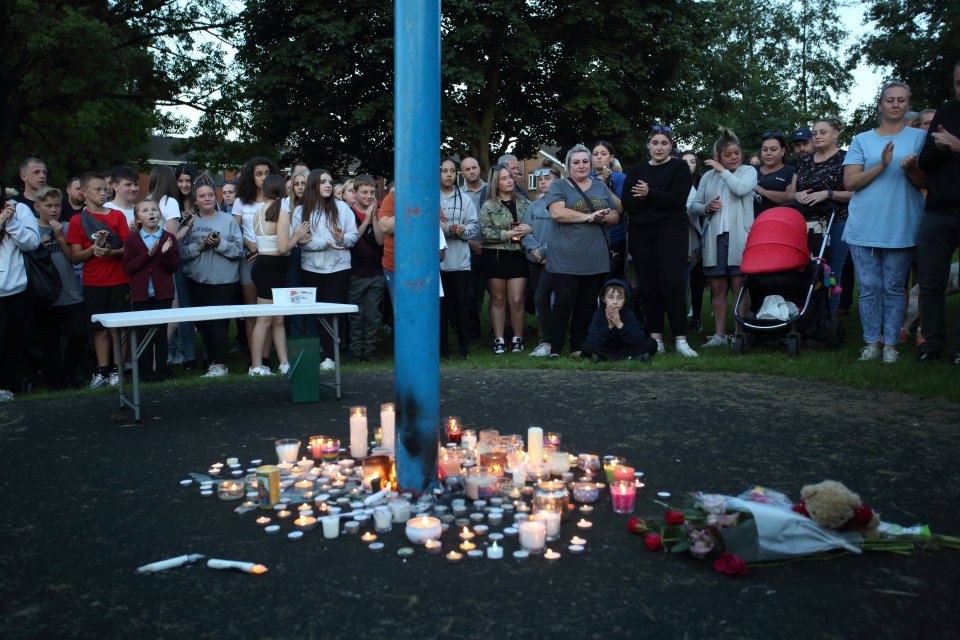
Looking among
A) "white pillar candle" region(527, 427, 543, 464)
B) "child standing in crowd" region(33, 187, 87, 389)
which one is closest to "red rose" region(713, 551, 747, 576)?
"white pillar candle" region(527, 427, 543, 464)

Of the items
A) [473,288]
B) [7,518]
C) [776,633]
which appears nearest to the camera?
[776,633]

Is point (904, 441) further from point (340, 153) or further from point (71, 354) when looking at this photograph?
point (340, 153)

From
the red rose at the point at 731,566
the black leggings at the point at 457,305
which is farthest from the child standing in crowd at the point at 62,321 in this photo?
the red rose at the point at 731,566

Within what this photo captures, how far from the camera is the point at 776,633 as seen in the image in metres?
2.69

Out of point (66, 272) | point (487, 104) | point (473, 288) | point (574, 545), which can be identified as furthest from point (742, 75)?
point (574, 545)

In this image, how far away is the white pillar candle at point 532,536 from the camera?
3412 millimetres

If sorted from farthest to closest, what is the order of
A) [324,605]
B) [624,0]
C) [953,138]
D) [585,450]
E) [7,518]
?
[624,0]
[953,138]
[585,450]
[7,518]
[324,605]

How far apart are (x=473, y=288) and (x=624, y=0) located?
15030 millimetres

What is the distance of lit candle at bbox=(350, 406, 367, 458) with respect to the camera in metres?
4.89

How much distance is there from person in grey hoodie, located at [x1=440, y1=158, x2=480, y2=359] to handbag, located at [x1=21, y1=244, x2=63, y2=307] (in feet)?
12.6

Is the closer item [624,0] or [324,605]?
[324,605]

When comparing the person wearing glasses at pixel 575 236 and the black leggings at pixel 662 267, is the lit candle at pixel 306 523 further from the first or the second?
the black leggings at pixel 662 267

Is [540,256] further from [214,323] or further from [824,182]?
[214,323]

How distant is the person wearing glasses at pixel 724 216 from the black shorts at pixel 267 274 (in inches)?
187
